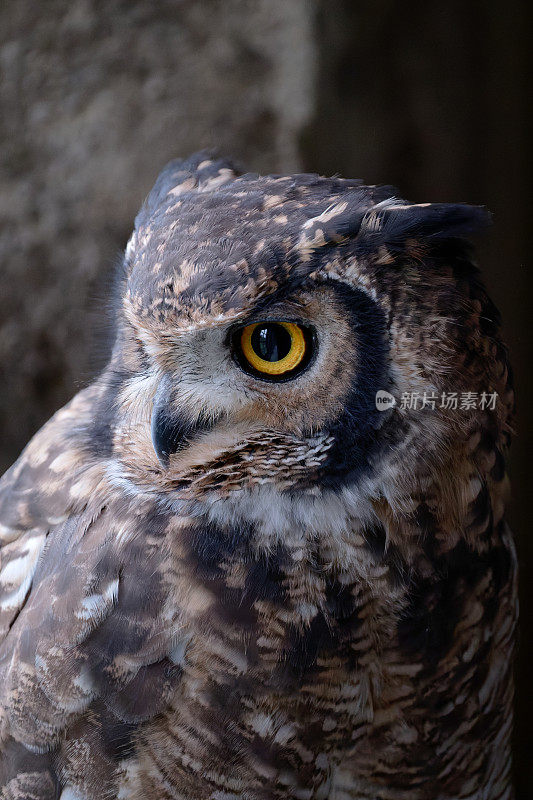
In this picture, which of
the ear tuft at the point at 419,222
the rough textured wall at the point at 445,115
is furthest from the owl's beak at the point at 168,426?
the rough textured wall at the point at 445,115

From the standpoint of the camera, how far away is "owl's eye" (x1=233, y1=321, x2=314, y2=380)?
2.50 feet

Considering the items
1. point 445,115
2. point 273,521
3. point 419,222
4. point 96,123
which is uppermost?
point 445,115

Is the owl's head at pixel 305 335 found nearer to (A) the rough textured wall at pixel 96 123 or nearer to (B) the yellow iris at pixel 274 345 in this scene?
(B) the yellow iris at pixel 274 345

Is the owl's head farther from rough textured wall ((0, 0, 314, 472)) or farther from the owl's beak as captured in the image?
rough textured wall ((0, 0, 314, 472))

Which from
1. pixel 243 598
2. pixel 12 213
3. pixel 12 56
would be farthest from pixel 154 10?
pixel 243 598

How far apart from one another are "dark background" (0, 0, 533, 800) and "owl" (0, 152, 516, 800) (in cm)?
49

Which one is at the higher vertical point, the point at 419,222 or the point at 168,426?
the point at 419,222

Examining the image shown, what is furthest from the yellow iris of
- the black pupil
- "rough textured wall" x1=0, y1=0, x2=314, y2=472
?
"rough textured wall" x1=0, y1=0, x2=314, y2=472

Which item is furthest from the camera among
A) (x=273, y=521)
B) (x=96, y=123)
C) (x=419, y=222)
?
(x=96, y=123)

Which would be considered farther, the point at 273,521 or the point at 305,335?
the point at 273,521

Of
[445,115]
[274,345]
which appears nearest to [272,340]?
[274,345]

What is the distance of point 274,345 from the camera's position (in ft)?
2.51

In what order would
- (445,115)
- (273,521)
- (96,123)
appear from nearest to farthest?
(273,521)
(96,123)
(445,115)

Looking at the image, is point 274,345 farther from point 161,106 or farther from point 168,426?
point 161,106
